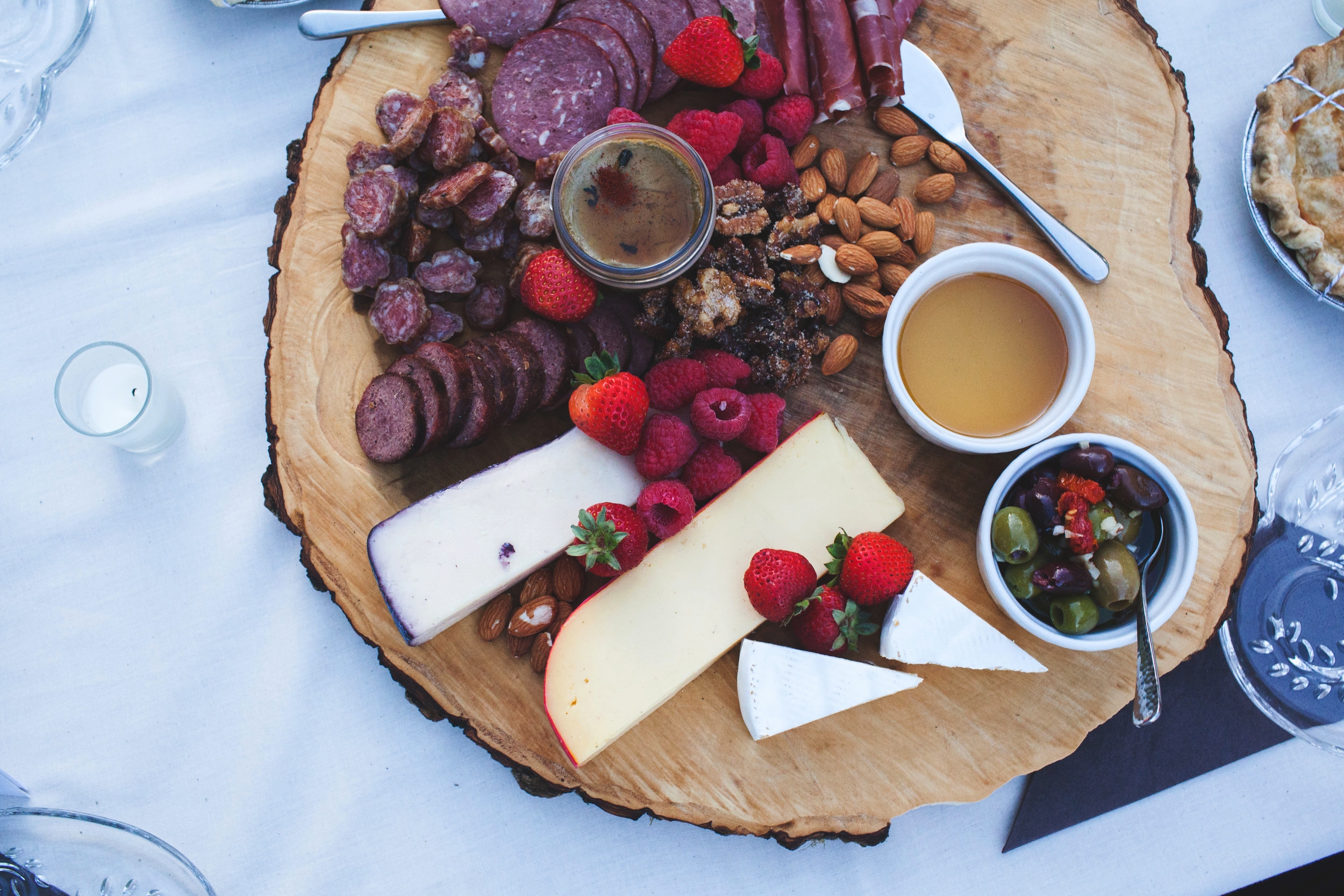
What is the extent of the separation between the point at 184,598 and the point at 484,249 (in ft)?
3.72

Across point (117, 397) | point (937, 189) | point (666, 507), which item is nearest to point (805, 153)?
point (937, 189)

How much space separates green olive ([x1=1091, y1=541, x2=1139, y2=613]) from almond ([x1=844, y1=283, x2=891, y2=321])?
65 centimetres

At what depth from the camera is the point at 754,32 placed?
1722 millimetres

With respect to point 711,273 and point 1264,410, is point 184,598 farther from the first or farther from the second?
point 1264,410

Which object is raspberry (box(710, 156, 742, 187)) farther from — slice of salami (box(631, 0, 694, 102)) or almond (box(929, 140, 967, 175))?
almond (box(929, 140, 967, 175))

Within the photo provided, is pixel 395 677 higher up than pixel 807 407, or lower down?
lower down

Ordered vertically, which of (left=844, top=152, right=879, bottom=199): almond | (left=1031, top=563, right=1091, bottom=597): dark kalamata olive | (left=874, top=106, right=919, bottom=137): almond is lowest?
(left=1031, top=563, right=1091, bottom=597): dark kalamata olive

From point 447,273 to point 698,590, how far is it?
0.86m

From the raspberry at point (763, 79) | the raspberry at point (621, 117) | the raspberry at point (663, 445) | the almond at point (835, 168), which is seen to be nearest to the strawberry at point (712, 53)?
the raspberry at point (763, 79)

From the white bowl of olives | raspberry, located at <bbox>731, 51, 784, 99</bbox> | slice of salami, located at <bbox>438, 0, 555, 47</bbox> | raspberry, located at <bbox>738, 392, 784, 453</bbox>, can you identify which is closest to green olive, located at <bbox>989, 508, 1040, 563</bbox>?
the white bowl of olives

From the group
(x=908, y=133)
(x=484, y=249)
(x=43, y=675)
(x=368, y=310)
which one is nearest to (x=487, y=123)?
(x=484, y=249)

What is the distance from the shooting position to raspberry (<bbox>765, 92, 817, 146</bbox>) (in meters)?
1.66

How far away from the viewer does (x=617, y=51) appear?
5.45ft

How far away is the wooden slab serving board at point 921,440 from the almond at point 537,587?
5.2 inches
